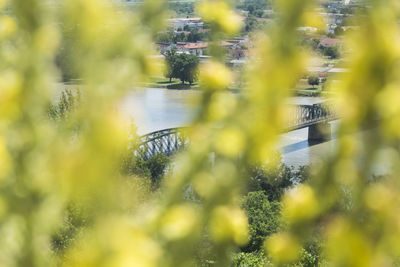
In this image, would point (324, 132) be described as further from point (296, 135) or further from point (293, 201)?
point (296, 135)

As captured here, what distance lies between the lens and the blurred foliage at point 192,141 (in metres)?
0.31

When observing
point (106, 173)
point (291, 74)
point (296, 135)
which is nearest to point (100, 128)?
point (106, 173)

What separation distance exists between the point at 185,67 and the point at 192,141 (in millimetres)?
430

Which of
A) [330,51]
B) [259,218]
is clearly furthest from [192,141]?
[259,218]

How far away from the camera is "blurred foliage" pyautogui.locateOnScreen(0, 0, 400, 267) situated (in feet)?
1.02

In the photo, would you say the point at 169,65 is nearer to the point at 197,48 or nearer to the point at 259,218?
the point at 197,48

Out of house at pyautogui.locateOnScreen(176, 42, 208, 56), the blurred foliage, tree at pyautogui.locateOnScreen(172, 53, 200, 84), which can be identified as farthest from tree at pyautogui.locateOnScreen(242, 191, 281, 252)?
the blurred foliage

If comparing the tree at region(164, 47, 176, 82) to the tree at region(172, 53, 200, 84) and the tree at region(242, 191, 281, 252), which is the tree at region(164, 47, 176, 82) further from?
the tree at region(242, 191, 281, 252)

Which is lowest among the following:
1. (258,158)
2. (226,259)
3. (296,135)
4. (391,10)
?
(296,135)

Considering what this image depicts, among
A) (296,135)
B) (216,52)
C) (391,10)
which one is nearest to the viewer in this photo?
(391,10)

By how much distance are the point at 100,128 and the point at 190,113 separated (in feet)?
0.45

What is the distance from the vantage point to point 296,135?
14539 millimetres

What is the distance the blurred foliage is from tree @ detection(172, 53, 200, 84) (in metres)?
0.21

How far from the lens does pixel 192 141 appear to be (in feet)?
1.41
